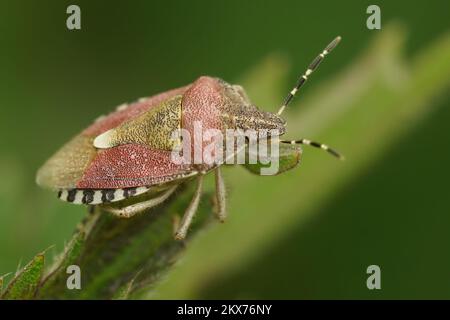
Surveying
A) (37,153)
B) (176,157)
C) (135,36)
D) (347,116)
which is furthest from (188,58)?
(176,157)

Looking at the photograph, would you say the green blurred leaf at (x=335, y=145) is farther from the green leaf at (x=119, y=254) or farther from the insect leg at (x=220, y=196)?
the green leaf at (x=119, y=254)

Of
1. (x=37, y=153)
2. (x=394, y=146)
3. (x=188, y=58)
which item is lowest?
(x=394, y=146)

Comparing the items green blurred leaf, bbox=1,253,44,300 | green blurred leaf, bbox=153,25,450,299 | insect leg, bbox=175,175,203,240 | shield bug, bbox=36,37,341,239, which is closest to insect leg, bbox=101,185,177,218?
shield bug, bbox=36,37,341,239

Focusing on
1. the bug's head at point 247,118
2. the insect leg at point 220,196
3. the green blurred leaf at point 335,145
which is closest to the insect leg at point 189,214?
the insect leg at point 220,196

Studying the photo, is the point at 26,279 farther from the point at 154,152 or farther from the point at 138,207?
the point at 154,152

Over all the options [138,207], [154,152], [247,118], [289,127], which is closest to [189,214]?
[138,207]

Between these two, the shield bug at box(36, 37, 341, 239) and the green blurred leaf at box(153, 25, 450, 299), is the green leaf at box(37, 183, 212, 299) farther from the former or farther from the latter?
the green blurred leaf at box(153, 25, 450, 299)

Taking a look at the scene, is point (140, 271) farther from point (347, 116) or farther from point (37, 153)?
point (37, 153)
